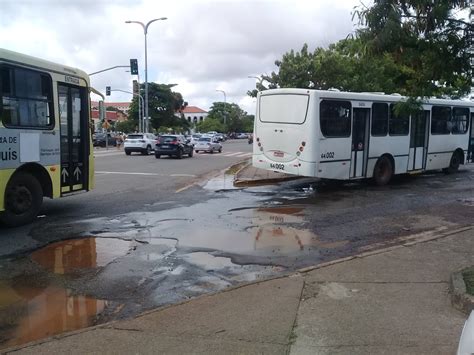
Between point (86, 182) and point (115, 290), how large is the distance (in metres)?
5.58

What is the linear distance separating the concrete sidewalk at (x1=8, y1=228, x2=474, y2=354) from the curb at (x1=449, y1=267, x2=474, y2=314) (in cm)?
9

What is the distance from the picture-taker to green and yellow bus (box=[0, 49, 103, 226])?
28.7 ft

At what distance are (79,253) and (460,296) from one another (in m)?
5.14

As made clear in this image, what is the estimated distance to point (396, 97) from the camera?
16125mm

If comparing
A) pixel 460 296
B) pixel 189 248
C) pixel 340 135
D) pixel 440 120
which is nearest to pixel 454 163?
pixel 440 120

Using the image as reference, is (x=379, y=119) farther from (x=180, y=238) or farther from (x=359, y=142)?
(x=180, y=238)

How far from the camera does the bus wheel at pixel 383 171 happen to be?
15.9 m

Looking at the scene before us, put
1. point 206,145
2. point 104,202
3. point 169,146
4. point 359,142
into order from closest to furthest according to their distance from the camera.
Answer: point 104,202 → point 359,142 → point 169,146 → point 206,145

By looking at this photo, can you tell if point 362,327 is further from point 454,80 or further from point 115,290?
point 454,80

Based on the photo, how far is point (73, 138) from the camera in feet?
34.5

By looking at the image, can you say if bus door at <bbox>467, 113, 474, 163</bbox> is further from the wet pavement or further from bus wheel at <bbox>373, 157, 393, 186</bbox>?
the wet pavement

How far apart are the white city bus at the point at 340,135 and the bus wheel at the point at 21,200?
23.1 ft

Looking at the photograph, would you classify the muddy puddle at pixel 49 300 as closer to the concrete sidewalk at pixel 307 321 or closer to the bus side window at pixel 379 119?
the concrete sidewalk at pixel 307 321

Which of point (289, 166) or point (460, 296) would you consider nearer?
point (460, 296)
